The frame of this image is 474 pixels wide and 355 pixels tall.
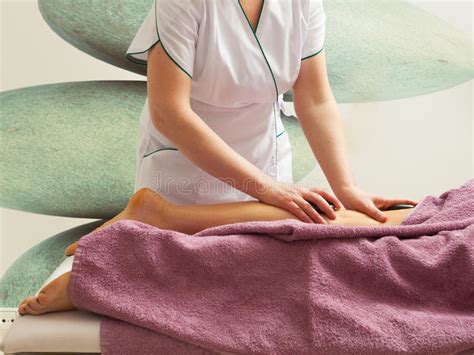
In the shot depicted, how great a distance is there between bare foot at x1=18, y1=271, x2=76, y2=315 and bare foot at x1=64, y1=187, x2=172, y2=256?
35 cm

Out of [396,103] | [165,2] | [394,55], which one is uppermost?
[165,2]

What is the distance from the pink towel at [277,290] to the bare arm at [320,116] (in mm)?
554

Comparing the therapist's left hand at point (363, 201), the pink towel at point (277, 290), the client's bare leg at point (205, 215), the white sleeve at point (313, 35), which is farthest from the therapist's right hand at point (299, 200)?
the white sleeve at point (313, 35)

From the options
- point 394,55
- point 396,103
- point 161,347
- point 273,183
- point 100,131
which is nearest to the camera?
point 161,347

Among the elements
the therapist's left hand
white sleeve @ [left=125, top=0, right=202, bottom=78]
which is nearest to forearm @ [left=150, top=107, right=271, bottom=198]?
white sleeve @ [left=125, top=0, right=202, bottom=78]

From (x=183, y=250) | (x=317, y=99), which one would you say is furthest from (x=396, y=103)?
(x=183, y=250)

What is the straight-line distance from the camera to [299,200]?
1604 mm

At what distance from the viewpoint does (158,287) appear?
50.9 inches

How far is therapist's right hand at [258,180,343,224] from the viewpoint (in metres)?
1.59

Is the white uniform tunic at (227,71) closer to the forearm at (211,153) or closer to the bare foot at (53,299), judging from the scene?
the forearm at (211,153)

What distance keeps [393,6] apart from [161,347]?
1931 millimetres

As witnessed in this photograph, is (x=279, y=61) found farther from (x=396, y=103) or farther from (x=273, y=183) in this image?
(x=396, y=103)

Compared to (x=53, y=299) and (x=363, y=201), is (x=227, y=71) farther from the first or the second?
(x=53, y=299)

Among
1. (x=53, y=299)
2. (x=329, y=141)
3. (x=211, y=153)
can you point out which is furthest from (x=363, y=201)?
(x=53, y=299)
